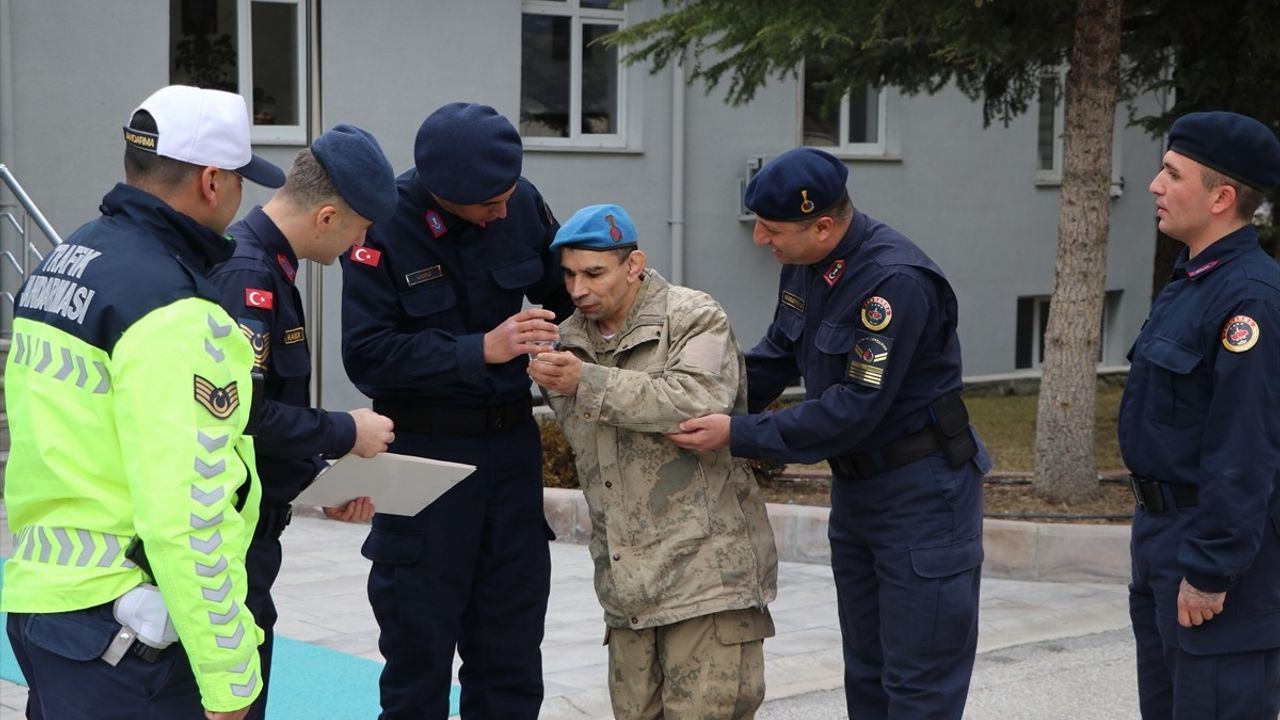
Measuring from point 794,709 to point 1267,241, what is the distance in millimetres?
10306

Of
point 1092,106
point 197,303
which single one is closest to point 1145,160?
point 1092,106

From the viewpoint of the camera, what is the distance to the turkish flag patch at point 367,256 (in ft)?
13.0

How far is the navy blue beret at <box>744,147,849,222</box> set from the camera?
3.79 m

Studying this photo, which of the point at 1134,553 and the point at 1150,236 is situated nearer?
the point at 1134,553

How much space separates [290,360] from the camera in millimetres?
3387

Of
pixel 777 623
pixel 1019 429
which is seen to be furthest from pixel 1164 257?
pixel 777 623

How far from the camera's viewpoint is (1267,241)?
13836 millimetres

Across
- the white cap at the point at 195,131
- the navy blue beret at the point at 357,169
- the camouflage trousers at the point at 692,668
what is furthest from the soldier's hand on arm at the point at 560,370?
the white cap at the point at 195,131

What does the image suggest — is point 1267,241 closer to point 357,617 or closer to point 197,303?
point 357,617

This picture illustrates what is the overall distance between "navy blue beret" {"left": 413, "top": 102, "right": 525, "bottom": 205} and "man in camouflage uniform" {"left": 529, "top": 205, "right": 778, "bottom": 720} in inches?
10.7

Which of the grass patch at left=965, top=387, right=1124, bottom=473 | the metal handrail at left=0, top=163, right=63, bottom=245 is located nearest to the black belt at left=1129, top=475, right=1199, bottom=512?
the grass patch at left=965, top=387, right=1124, bottom=473

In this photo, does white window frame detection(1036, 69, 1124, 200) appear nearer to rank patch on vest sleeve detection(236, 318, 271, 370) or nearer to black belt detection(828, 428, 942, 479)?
black belt detection(828, 428, 942, 479)

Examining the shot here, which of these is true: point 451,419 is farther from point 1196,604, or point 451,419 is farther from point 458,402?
point 1196,604

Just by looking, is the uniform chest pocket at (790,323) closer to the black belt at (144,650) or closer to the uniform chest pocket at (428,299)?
the uniform chest pocket at (428,299)
